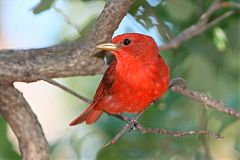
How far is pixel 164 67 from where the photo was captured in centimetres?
344

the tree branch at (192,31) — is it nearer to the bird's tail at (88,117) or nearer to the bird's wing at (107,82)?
the bird's wing at (107,82)

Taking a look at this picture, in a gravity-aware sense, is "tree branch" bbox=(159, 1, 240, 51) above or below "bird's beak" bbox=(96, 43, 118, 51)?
below

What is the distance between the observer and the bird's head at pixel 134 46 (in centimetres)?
351

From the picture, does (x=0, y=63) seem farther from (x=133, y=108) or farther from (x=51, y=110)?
(x=51, y=110)

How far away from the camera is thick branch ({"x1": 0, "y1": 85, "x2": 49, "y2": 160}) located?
341cm

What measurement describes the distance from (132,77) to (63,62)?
0.32 metres

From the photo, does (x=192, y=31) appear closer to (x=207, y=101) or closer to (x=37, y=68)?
(x=207, y=101)

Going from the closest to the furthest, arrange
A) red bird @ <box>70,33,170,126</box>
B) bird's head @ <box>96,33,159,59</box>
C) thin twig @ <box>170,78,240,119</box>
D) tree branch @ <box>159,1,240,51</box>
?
thin twig @ <box>170,78,240,119</box> → red bird @ <box>70,33,170,126</box> → bird's head @ <box>96,33,159,59</box> → tree branch @ <box>159,1,240,51</box>

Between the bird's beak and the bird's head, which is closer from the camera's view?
the bird's beak

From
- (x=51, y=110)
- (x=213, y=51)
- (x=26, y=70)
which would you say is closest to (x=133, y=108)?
(x=26, y=70)

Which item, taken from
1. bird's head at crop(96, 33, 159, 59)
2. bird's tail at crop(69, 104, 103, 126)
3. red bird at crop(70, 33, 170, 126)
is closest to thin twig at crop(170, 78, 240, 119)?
red bird at crop(70, 33, 170, 126)

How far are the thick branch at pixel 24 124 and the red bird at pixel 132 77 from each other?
34cm

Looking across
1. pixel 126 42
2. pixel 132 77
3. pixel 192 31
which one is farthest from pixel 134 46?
pixel 192 31

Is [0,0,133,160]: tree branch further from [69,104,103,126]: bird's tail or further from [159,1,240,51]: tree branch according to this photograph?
[159,1,240,51]: tree branch
